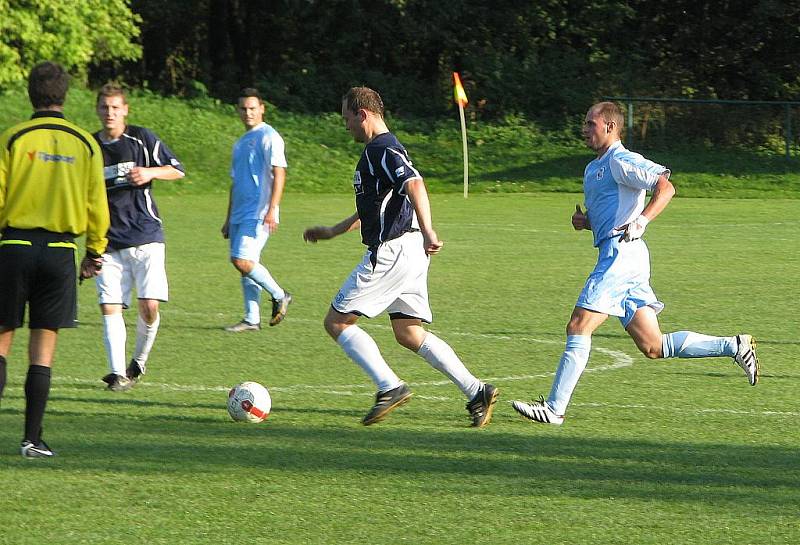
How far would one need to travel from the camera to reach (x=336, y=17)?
150ft

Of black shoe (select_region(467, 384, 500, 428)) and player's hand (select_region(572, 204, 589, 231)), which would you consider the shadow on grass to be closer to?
black shoe (select_region(467, 384, 500, 428))

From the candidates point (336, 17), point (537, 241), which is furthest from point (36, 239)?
point (336, 17)

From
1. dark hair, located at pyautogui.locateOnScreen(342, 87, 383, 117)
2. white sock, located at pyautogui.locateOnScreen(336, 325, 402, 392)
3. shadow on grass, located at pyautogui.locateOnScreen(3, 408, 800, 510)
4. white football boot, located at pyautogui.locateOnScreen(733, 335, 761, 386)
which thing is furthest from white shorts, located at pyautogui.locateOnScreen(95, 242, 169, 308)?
white football boot, located at pyautogui.locateOnScreen(733, 335, 761, 386)

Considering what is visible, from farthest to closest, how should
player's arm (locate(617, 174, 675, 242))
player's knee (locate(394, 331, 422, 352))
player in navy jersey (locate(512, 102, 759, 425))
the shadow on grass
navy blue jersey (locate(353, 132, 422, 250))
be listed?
player's knee (locate(394, 331, 422, 352)) < player in navy jersey (locate(512, 102, 759, 425)) < player's arm (locate(617, 174, 675, 242)) < navy blue jersey (locate(353, 132, 422, 250)) < the shadow on grass

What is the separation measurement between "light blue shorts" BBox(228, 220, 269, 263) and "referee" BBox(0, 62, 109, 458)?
536 cm

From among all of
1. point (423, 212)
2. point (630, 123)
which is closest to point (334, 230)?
point (423, 212)

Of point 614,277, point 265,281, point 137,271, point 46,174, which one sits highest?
point 46,174

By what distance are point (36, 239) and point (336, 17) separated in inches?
1565

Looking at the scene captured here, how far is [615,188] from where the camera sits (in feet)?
26.5

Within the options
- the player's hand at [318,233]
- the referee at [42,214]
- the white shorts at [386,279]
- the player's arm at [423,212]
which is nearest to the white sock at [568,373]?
the white shorts at [386,279]

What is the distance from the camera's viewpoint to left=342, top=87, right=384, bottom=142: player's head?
307 inches

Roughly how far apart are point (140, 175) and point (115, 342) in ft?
3.56

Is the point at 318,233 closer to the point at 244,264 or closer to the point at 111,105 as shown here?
the point at 111,105

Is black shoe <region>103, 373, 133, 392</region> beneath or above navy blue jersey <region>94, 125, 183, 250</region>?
beneath
